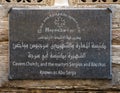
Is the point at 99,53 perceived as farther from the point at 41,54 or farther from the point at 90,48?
the point at 41,54

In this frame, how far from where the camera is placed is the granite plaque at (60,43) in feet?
13.5

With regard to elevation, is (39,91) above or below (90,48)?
below

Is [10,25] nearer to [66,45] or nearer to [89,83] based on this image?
[66,45]

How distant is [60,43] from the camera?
4.12m

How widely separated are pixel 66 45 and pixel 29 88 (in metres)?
0.57

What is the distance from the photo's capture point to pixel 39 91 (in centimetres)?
415

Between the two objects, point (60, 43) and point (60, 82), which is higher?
point (60, 43)

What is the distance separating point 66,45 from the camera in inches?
162

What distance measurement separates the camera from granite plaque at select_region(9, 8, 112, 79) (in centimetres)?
411

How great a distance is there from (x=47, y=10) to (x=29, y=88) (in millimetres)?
806

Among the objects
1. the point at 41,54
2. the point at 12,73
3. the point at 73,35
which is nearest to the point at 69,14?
the point at 73,35

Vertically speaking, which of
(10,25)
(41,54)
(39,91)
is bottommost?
(39,91)

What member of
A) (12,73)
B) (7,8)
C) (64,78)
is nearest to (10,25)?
(7,8)

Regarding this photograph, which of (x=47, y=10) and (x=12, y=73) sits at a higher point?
(x=47, y=10)
